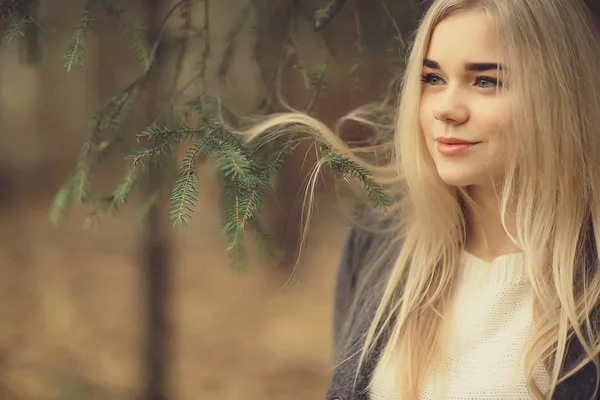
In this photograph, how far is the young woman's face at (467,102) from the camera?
1.18 meters

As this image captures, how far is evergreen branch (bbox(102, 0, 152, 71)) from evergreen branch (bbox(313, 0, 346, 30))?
1.10ft

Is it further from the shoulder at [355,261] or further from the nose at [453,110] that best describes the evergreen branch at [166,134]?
the shoulder at [355,261]

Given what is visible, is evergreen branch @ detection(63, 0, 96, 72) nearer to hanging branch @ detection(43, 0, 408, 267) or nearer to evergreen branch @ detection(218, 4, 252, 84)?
hanging branch @ detection(43, 0, 408, 267)

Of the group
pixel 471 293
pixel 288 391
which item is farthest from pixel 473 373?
pixel 288 391

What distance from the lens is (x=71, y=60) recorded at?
4.00 feet

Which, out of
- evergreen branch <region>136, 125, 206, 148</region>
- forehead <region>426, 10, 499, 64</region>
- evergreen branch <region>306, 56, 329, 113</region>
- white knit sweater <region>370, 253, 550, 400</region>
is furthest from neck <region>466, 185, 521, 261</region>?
evergreen branch <region>136, 125, 206, 148</region>

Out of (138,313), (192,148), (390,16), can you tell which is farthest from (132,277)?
(192,148)

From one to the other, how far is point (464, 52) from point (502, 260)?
0.39m

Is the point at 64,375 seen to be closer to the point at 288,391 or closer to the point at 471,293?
the point at 288,391

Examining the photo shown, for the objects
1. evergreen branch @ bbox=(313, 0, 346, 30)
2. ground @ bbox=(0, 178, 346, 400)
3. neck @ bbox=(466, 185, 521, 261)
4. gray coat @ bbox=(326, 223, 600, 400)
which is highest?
evergreen branch @ bbox=(313, 0, 346, 30)

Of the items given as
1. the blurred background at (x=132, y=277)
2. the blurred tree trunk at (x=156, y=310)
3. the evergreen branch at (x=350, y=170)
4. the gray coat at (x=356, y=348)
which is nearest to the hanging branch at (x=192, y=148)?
the evergreen branch at (x=350, y=170)

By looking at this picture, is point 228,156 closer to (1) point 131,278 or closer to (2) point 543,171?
(2) point 543,171

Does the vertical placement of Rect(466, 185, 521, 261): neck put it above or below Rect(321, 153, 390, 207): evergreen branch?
below

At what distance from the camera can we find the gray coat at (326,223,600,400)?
1.16m
